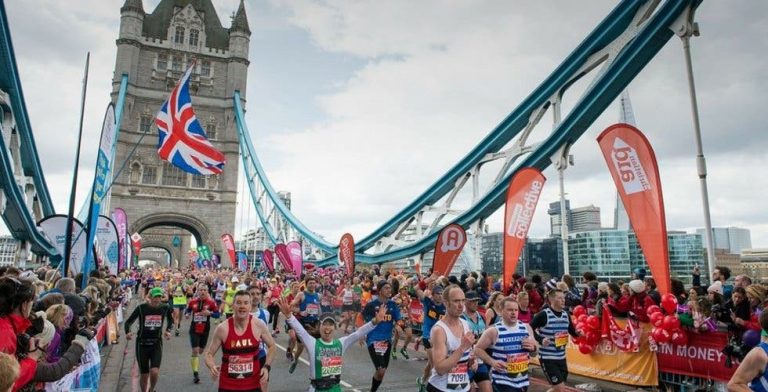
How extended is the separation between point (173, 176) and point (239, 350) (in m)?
56.0

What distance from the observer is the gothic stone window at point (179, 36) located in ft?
201

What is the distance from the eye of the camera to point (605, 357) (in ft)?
30.1

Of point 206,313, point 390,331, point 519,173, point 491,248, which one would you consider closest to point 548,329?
point 390,331

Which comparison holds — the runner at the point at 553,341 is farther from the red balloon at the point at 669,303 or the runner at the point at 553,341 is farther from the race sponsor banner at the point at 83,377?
the race sponsor banner at the point at 83,377

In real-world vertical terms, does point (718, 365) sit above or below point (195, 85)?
below

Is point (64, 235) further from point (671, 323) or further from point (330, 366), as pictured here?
point (671, 323)

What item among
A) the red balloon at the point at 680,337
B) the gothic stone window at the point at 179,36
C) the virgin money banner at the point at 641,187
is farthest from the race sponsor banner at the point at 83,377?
the gothic stone window at the point at 179,36

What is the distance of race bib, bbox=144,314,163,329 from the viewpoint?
8.07m

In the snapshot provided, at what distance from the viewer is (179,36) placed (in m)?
61.8

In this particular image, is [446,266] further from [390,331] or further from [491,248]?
[491,248]

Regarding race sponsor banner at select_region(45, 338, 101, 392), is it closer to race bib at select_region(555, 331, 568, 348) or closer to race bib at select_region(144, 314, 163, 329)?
race bib at select_region(144, 314, 163, 329)

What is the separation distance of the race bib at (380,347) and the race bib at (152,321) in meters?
3.66

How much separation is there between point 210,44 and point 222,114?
985 cm

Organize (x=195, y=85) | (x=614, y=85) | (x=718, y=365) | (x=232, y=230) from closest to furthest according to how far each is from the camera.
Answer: (x=718, y=365)
(x=614, y=85)
(x=232, y=230)
(x=195, y=85)
